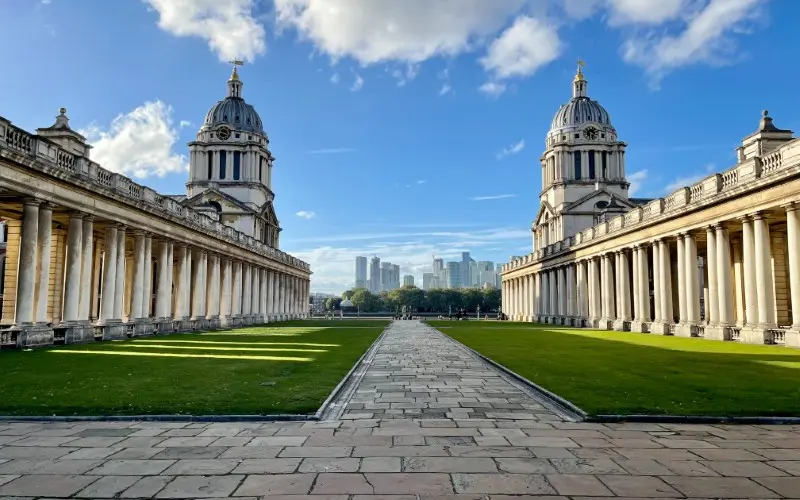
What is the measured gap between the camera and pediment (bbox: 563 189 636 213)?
8531 cm

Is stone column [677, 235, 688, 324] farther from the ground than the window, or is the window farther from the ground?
the window

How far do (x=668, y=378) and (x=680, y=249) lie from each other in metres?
28.7

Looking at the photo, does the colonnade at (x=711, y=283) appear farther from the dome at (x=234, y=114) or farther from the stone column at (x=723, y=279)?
the dome at (x=234, y=114)

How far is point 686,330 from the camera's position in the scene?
132 feet

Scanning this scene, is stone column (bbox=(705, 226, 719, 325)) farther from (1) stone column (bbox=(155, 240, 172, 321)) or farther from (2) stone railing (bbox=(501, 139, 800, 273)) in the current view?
(1) stone column (bbox=(155, 240, 172, 321))

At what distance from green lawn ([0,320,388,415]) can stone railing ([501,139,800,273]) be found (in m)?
24.8

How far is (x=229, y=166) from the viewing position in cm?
9106

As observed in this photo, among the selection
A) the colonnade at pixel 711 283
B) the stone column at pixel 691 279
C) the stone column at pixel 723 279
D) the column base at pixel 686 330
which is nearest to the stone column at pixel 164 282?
the column base at pixel 686 330

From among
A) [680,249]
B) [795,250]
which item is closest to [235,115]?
[680,249]

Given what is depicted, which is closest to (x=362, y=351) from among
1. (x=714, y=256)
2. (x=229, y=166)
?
(x=714, y=256)

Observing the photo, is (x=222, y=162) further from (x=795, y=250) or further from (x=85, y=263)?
(x=795, y=250)

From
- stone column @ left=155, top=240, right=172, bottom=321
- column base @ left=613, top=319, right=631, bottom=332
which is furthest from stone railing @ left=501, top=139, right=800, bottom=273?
stone column @ left=155, top=240, right=172, bottom=321

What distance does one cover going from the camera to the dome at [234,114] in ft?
307

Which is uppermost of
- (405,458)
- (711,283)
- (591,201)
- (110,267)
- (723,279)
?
→ (591,201)
